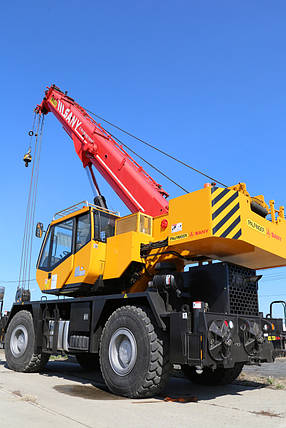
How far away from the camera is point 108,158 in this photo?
10.3 metres

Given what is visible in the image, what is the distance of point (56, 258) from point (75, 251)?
92 cm

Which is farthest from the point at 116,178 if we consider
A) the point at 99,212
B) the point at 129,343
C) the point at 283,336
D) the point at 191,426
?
the point at 191,426

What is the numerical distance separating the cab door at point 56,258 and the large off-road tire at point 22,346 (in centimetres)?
92

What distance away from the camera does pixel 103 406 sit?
16.9ft

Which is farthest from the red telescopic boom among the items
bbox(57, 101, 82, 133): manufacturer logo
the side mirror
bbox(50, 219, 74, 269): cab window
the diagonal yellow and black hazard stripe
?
the diagonal yellow and black hazard stripe

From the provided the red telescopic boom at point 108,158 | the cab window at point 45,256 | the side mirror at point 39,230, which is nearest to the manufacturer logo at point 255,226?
the red telescopic boom at point 108,158

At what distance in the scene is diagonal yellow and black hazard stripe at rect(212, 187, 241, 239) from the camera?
593cm

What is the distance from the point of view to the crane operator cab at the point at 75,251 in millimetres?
7824

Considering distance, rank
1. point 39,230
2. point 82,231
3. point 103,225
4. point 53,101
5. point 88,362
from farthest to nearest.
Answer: point 53,101
point 88,362
point 39,230
point 82,231
point 103,225

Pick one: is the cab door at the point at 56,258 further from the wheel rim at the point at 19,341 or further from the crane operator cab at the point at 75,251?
the wheel rim at the point at 19,341

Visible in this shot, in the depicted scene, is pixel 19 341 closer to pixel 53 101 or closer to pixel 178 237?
pixel 178 237

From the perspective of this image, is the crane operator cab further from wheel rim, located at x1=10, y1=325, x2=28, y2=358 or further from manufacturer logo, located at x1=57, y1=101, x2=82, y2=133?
manufacturer logo, located at x1=57, y1=101, x2=82, y2=133

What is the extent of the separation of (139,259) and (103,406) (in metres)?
2.71

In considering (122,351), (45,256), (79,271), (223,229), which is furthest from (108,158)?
(122,351)
